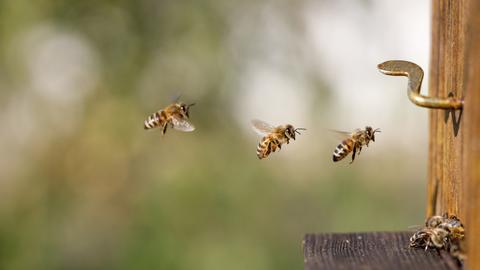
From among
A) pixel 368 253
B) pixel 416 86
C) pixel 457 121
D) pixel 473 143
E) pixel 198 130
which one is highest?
pixel 198 130

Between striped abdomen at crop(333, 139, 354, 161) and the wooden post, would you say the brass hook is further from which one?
striped abdomen at crop(333, 139, 354, 161)

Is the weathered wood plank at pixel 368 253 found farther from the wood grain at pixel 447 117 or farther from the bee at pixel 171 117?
the bee at pixel 171 117

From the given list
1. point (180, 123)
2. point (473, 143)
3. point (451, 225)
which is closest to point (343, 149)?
point (180, 123)

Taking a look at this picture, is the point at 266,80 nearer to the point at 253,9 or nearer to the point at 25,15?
the point at 253,9

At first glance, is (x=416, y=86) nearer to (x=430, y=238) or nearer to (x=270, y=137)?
(x=430, y=238)

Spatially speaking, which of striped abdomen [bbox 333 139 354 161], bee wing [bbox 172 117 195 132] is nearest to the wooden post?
striped abdomen [bbox 333 139 354 161]

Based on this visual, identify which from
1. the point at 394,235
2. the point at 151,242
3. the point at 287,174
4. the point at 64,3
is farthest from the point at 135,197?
the point at 394,235

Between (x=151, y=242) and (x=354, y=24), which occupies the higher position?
(x=354, y=24)
